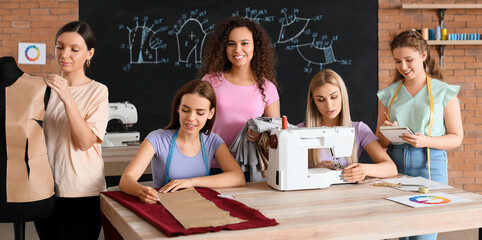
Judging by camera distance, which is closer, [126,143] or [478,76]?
[126,143]

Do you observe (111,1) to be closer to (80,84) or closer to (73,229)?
(80,84)

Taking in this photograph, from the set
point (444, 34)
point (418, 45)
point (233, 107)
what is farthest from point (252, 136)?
point (444, 34)

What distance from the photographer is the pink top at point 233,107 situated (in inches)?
88.0

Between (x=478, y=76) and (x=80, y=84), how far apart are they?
14.3 ft

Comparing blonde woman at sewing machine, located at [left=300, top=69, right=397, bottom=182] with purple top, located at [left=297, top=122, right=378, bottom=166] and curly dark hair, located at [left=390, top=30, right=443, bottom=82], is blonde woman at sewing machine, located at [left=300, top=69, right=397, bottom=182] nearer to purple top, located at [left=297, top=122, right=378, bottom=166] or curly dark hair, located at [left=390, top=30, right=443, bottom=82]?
purple top, located at [left=297, top=122, right=378, bottom=166]

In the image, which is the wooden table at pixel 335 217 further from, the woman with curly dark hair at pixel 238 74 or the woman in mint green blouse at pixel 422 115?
the woman with curly dark hair at pixel 238 74

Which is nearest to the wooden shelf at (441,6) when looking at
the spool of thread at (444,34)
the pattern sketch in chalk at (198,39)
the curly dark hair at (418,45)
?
the spool of thread at (444,34)

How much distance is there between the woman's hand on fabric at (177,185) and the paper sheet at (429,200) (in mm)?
757

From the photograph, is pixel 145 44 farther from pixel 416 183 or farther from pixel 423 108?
pixel 416 183

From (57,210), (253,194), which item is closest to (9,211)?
(57,210)

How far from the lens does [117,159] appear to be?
297 centimetres

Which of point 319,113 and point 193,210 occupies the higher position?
point 319,113

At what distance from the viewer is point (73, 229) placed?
1785 mm

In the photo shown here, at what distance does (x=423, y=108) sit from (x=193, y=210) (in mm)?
1318
